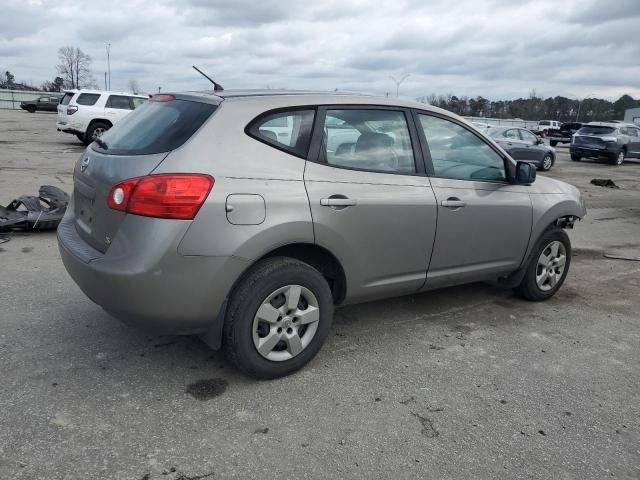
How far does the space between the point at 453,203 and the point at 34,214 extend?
5.06 m

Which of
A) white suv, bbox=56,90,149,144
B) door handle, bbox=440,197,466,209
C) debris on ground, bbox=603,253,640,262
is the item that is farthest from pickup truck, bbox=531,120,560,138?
door handle, bbox=440,197,466,209

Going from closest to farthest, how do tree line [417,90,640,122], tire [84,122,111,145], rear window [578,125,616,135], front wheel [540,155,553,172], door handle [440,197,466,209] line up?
door handle [440,197,466,209], tire [84,122,111,145], front wheel [540,155,553,172], rear window [578,125,616,135], tree line [417,90,640,122]

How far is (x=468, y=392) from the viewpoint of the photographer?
10.6 feet

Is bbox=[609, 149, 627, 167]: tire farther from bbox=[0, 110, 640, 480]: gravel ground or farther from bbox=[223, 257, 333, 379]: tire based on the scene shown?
bbox=[223, 257, 333, 379]: tire

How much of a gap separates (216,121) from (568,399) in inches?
104

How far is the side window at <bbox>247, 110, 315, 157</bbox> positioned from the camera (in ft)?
10.4

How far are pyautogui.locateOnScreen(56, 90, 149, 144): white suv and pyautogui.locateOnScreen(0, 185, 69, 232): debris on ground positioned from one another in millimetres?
11356

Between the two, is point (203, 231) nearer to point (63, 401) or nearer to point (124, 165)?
point (124, 165)

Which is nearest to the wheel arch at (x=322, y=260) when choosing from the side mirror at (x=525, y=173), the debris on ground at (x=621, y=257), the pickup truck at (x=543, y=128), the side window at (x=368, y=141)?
the side window at (x=368, y=141)

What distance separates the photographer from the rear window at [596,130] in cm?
2236

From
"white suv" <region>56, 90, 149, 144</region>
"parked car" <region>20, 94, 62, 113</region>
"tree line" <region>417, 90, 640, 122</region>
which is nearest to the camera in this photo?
"white suv" <region>56, 90, 149, 144</region>

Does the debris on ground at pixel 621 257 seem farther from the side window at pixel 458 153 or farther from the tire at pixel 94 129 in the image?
the tire at pixel 94 129

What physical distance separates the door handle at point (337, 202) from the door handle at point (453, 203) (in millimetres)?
837

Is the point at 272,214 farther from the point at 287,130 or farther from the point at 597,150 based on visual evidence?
the point at 597,150
